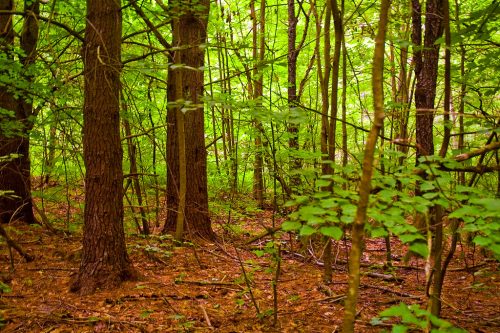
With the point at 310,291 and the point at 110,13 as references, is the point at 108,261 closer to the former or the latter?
the point at 310,291

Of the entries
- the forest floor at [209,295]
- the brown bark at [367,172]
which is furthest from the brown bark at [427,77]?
the brown bark at [367,172]

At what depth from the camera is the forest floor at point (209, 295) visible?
3.71 metres

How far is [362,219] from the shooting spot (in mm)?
2102

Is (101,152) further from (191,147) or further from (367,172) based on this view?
(367,172)

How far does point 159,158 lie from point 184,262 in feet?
20.8

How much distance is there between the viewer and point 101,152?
167 inches

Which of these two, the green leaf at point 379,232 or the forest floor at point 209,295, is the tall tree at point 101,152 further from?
the green leaf at point 379,232

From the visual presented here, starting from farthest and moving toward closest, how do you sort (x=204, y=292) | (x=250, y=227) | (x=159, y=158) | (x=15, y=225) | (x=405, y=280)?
(x=159, y=158)
(x=250, y=227)
(x=15, y=225)
(x=405, y=280)
(x=204, y=292)

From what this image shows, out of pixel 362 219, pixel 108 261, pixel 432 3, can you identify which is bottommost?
pixel 108 261

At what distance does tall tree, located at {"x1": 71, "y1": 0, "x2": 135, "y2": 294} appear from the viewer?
4.20 m

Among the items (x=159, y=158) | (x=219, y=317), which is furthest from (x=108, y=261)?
(x=159, y=158)

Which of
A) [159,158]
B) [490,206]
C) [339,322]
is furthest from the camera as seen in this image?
[159,158]

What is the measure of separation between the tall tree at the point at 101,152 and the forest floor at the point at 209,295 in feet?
1.00

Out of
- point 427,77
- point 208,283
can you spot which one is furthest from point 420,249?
point 427,77
